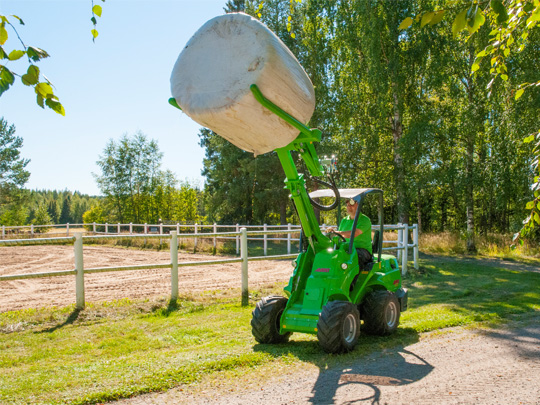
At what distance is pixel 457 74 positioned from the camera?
19797 mm

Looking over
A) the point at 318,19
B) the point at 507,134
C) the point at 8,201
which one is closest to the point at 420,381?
the point at 507,134

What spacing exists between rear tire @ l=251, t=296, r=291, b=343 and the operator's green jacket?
1378mm

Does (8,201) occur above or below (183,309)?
above

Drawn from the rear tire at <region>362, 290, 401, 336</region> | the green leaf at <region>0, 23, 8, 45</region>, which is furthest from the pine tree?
the green leaf at <region>0, 23, 8, 45</region>

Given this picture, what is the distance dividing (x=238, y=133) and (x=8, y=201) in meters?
47.1

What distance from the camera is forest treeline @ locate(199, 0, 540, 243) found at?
18.6 m

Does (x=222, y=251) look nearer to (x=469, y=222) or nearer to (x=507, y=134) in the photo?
(x=469, y=222)

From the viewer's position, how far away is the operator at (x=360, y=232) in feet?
21.0

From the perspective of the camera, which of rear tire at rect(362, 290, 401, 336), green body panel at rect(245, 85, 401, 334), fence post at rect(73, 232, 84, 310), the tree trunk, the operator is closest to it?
green body panel at rect(245, 85, 401, 334)

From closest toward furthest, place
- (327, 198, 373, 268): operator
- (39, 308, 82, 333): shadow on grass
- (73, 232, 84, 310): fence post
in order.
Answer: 1. (327, 198, 373, 268): operator
2. (39, 308, 82, 333): shadow on grass
3. (73, 232, 84, 310): fence post

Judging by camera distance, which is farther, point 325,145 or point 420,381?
point 325,145

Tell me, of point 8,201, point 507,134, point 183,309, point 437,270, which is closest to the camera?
point 183,309

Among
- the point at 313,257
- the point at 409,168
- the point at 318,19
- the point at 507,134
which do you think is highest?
the point at 318,19

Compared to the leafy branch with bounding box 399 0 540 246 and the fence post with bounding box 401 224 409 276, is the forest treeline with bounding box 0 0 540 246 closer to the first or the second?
the fence post with bounding box 401 224 409 276
